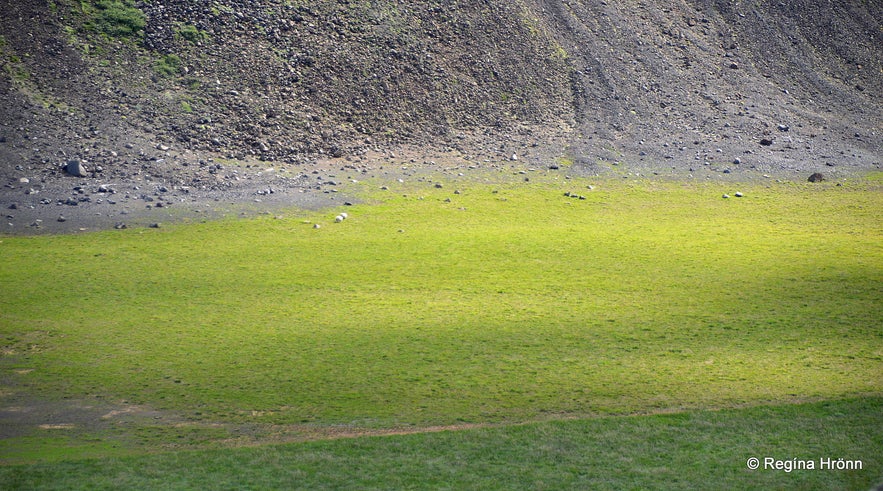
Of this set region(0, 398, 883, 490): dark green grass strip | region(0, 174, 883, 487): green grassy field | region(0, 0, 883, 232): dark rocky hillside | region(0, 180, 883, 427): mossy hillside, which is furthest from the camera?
region(0, 0, 883, 232): dark rocky hillside

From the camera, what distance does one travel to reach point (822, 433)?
26.2 feet

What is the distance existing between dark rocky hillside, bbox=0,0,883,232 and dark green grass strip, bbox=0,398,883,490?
12.2 m

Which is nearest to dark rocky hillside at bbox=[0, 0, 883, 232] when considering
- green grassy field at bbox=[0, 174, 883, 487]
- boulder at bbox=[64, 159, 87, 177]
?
boulder at bbox=[64, 159, 87, 177]

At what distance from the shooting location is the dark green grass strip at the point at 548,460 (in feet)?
23.2

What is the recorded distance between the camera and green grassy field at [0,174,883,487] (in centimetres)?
888

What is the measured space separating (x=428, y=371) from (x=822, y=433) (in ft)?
13.9

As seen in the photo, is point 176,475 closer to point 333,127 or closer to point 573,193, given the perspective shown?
point 573,193

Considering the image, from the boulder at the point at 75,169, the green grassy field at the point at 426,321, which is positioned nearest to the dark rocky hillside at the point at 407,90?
the boulder at the point at 75,169

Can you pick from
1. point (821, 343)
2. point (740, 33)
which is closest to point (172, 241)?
point (821, 343)

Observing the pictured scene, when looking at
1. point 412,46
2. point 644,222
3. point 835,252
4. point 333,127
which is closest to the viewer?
point 835,252

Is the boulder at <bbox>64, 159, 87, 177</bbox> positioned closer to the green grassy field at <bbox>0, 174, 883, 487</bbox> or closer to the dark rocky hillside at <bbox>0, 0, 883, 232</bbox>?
the dark rocky hillside at <bbox>0, 0, 883, 232</bbox>

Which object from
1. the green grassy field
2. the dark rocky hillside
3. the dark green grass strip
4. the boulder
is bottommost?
the dark green grass strip

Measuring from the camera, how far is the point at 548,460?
7.48 meters

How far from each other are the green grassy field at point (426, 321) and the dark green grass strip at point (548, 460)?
9.0 inches
